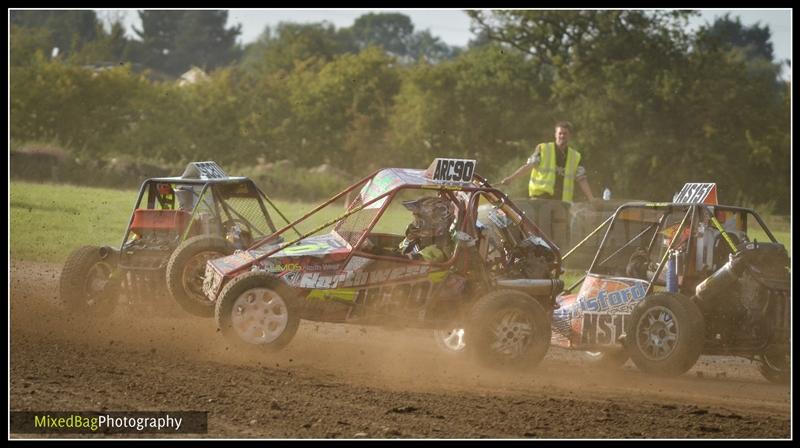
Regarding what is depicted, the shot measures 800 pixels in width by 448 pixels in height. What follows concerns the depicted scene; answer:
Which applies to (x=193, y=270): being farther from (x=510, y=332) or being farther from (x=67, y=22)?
(x=67, y=22)

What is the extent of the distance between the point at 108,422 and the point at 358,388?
2137mm

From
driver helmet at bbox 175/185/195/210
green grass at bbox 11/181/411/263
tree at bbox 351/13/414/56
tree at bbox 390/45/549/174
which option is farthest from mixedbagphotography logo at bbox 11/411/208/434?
tree at bbox 351/13/414/56

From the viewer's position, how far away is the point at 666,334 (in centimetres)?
1020

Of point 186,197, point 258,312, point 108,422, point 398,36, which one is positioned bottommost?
point 108,422

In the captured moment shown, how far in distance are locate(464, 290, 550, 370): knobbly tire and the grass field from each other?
500 cm

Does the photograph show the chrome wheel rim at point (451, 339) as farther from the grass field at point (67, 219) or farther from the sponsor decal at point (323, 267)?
the grass field at point (67, 219)

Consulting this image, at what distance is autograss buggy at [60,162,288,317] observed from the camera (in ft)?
36.9

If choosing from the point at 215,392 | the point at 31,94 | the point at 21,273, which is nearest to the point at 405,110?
the point at 31,94

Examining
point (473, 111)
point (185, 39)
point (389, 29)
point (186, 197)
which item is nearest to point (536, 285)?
point (186, 197)

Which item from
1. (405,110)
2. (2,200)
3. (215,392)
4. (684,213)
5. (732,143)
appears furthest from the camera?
(405,110)

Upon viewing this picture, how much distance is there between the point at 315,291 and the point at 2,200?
608 cm

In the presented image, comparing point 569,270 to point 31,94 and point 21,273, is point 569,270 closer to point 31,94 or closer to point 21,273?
point 21,273

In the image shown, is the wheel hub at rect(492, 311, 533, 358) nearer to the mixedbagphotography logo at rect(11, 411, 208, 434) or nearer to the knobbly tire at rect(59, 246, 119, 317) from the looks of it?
the mixedbagphotography logo at rect(11, 411, 208, 434)

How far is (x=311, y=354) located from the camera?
1088 centimetres
